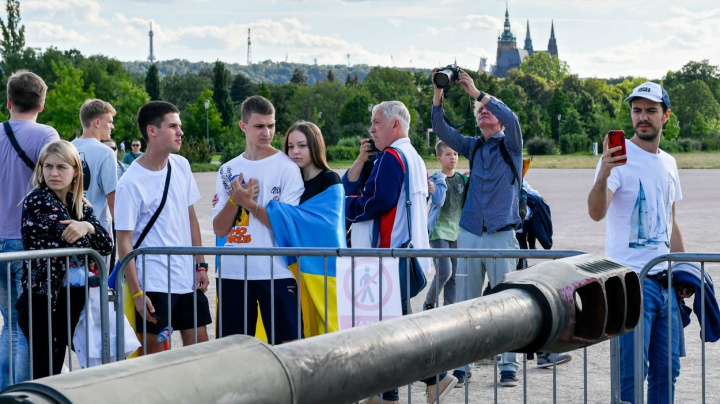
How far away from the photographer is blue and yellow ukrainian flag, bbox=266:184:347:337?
6035mm

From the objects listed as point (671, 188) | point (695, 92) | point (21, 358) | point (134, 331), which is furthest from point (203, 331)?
point (695, 92)

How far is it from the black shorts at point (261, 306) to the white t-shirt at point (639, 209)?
1.83 m

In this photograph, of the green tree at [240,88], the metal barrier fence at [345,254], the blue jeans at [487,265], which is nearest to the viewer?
the metal barrier fence at [345,254]

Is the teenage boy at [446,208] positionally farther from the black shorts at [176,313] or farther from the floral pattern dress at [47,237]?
the floral pattern dress at [47,237]

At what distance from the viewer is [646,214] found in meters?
5.66

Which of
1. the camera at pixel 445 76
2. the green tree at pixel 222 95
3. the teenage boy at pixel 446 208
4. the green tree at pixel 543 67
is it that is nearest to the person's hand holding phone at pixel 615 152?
the camera at pixel 445 76

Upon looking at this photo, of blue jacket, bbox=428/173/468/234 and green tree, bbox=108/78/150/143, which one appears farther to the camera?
green tree, bbox=108/78/150/143

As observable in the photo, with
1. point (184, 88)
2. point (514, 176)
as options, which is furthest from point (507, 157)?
point (184, 88)

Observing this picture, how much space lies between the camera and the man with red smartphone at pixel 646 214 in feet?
17.9

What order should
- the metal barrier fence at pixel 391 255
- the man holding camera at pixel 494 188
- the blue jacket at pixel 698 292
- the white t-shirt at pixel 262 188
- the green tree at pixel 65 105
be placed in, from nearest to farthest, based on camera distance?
the metal barrier fence at pixel 391 255 → the blue jacket at pixel 698 292 → the white t-shirt at pixel 262 188 → the man holding camera at pixel 494 188 → the green tree at pixel 65 105

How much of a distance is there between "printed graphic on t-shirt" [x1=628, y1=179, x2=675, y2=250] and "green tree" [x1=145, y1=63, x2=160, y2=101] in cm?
10729

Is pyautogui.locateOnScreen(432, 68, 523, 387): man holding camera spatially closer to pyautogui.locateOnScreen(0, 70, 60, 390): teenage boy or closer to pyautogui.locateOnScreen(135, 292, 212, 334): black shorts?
pyautogui.locateOnScreen(135, 292, 212, 334): black shorts

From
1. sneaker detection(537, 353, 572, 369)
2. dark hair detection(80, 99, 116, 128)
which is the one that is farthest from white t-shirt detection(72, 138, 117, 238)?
sneaker detection(537, 353, 572, 369)

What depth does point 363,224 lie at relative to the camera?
715 centimetres
